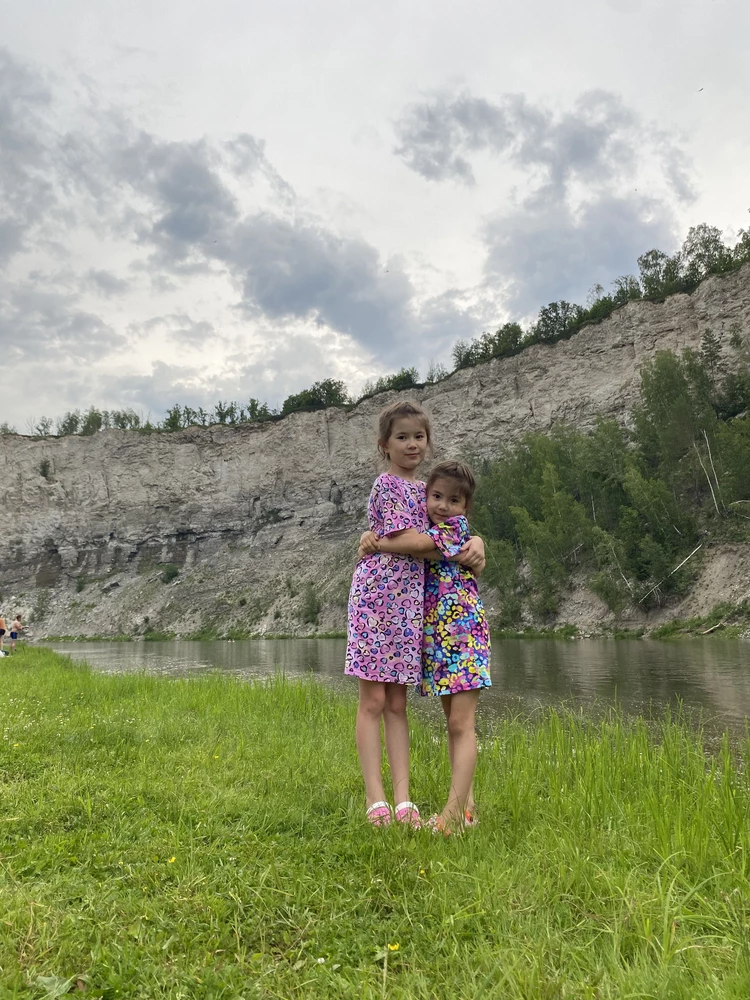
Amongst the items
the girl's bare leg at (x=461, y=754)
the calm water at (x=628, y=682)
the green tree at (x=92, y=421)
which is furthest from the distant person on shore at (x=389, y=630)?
the green tree at (x=92, y=421)

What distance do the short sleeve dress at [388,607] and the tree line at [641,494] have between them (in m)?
33.0

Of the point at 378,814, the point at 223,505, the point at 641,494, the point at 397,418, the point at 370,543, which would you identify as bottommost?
the point at 378,814

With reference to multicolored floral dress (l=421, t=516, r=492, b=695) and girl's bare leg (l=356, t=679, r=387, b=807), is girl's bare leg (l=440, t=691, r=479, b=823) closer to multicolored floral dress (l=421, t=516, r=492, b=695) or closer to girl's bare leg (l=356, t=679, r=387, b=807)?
multicolored floral dress (l=421, t=516, r=492, b=695)

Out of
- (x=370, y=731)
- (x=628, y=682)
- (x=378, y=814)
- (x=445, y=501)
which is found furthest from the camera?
(x=628, y=682)

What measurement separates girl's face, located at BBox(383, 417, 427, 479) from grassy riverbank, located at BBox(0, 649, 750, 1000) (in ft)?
6.10

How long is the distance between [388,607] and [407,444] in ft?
3.09

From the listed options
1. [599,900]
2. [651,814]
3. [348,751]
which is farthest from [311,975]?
[348,751]

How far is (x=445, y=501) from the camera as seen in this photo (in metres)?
3.76

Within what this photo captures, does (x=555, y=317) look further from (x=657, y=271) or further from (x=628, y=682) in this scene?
(x=628, y=682)

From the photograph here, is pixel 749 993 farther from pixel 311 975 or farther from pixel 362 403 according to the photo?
pixel 362 403

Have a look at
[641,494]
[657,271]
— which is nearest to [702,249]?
[657,271]

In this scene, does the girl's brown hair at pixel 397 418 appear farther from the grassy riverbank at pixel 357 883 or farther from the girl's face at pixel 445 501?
the grassy riverbank at pixel 357 883

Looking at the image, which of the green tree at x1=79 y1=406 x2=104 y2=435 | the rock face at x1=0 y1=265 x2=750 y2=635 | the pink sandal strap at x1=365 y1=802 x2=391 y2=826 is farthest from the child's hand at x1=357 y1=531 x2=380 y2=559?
the green tree at x1=79 y1=406 x2=104 y2=435

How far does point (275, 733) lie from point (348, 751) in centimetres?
92
